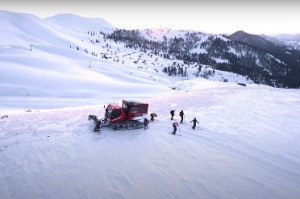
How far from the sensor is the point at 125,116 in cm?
2631

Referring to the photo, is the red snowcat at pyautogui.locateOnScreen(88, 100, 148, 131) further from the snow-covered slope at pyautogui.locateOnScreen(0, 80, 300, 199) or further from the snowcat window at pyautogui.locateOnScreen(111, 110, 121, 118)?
the snow-covered slope at pyautogui.locateOnScreen(0, 80, 300, 199)

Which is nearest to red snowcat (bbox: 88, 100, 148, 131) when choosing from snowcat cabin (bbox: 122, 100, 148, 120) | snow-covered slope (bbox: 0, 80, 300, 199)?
snowcat cabin (bbox: 122, 100, 148, 120)

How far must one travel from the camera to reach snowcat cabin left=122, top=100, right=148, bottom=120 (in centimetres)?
A: 2623

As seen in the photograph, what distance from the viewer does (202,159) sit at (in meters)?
21.2

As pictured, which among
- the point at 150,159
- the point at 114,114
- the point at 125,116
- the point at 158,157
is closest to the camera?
the point at 150,159

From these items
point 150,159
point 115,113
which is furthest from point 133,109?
point 150,159

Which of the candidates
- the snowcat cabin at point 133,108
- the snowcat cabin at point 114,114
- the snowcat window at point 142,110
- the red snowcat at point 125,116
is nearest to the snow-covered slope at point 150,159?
the red snowcat at point 125,116

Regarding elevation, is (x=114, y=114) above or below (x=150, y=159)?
above

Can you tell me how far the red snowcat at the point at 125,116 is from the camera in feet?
85.0

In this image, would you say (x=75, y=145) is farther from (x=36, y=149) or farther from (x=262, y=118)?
(x=262, y=118)

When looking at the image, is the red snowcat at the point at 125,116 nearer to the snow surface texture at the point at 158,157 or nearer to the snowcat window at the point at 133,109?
the snowcat window at the point at 133,109

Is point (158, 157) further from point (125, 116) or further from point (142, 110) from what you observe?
point (142, 110)

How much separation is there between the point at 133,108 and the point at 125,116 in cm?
107

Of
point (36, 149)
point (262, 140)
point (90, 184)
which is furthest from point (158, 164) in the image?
point (262, 140)
